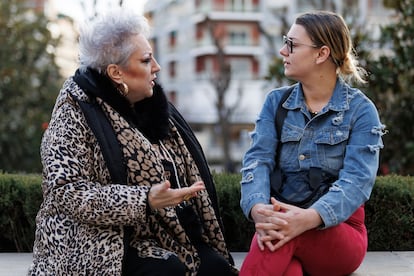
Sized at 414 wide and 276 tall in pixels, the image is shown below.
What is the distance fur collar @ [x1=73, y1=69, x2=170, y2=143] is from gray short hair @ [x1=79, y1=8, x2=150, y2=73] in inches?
3.0

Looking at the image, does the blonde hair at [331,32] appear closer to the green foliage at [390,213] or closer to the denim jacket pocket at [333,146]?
the denim jacket pocket at [333,146]

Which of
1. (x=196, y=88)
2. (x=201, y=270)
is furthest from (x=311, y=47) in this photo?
(x=196, y=88)

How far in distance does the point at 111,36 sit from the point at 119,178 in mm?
702

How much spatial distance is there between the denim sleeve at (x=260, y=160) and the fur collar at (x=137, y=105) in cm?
46

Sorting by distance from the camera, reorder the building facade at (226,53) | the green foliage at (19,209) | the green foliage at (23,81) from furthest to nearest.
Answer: the building facade at (226,53)
the green foliage at (23,81)
the green foliage at (19,209)

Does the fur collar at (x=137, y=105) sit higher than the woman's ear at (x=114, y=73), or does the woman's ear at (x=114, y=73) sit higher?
the woman's ear at (x=114, y=73)

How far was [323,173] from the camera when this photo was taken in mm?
3805

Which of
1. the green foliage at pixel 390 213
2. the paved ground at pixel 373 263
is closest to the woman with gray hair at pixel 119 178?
the paved ground at pixel 373 263

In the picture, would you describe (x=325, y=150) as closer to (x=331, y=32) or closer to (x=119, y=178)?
(x=331, y=32)

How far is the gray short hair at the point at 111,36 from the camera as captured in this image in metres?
3.77

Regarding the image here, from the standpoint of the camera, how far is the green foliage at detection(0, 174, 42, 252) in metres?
5.26

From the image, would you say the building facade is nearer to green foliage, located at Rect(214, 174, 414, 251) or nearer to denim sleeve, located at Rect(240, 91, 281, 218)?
green foliage, located at Rect(214, 174, 414, 251)

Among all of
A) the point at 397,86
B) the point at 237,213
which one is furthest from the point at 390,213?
the point at 397,86

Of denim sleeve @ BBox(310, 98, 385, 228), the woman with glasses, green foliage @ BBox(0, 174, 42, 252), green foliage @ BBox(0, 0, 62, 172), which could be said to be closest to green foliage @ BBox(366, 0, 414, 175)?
green foliage @ BBox(0, 174, 42, 252)
